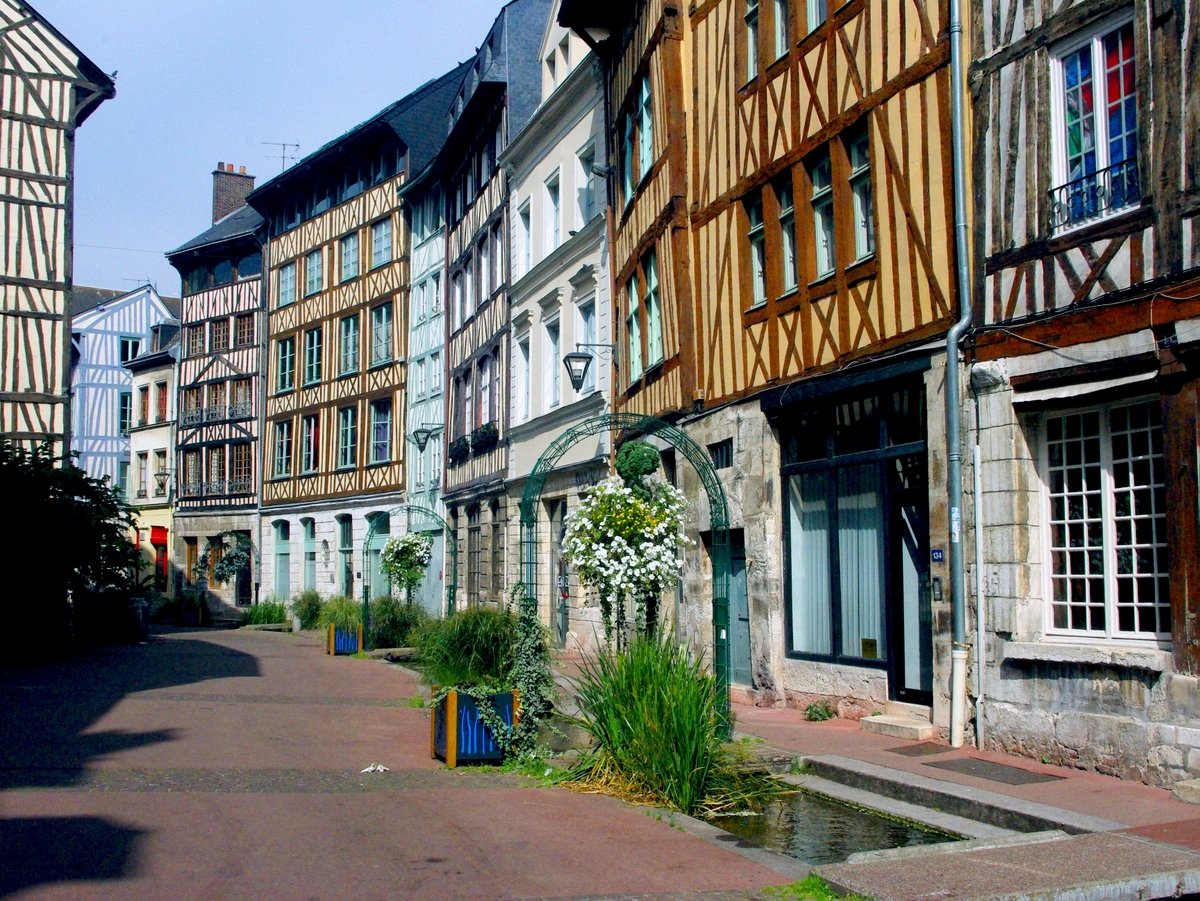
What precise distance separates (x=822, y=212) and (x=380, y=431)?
2334 centimetres

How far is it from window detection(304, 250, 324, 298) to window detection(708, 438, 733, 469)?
24.3 metres

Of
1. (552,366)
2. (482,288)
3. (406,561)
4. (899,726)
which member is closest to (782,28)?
(899,726)

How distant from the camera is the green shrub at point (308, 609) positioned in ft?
102

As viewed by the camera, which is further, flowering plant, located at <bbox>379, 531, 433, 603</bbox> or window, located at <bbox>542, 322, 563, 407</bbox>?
flowering plant, located at <bbox>379, 531, 433, 603</bbox>

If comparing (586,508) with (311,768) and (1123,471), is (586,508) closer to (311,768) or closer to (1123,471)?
(311,768)

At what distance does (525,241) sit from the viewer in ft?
76.6

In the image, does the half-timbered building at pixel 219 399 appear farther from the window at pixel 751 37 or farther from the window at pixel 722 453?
the window at pixel 751 37

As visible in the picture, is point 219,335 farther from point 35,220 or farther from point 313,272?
point 35,220

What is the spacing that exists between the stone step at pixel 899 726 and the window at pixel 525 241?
46.0 feet

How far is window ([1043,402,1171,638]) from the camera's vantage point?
8289mm

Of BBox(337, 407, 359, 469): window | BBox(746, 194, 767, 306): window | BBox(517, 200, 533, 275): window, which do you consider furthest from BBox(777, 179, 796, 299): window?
BBox(337, 407, 359, 469): window

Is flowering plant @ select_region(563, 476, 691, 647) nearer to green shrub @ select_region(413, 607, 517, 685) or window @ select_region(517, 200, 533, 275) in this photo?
green shrub @ select_region(413, 607, 517, 685)

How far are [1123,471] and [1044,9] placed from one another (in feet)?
11.2

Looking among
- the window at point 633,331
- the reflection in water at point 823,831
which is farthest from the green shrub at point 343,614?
the reflection in water at point 823,831
